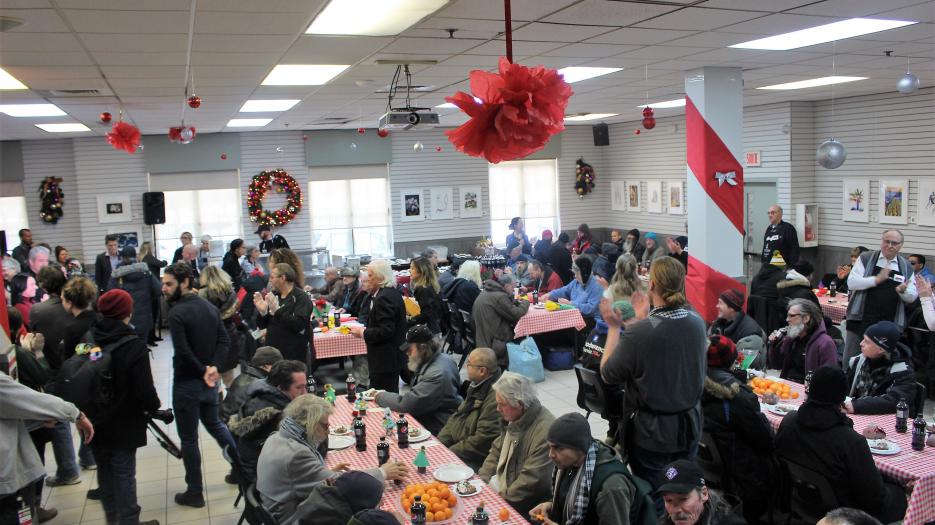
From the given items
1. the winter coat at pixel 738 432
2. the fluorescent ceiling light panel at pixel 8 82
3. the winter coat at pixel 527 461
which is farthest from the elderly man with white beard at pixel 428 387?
the fluorescent ceiling light panel at pixel 8 82

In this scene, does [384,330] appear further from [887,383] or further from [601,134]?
[601,134]

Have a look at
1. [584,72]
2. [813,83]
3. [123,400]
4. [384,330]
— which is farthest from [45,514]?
[813,83]

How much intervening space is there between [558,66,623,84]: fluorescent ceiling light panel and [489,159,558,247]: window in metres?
8.94

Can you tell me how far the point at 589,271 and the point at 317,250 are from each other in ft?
25.1

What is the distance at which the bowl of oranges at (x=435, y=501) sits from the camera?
3666 millimetres

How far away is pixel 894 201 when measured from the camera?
455 inches

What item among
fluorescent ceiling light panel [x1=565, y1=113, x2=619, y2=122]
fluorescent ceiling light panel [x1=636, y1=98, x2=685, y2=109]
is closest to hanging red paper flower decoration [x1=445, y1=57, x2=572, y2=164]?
fluorescent ceiling light panel [x1=636, y1=98, x2=685, y2=109]

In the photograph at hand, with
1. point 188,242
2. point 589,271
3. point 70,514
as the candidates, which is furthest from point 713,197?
point 188,242

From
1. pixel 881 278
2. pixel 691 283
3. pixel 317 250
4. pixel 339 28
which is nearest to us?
pixel 339 28

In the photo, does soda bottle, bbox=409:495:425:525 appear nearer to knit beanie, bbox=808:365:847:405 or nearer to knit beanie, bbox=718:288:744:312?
knit beanie, bbox=808:365:847:405

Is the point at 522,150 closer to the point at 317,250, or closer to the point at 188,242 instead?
the point at 188,242

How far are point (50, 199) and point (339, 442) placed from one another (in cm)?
1219

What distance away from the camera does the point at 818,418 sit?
4.06 m

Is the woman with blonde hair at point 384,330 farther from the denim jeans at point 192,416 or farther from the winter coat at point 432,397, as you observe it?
the denim jeans at point 192,416
